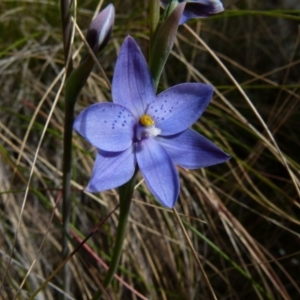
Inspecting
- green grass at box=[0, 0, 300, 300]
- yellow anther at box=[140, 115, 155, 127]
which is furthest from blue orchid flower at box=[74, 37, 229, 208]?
green grass at box=[0, 0, 300, 300]

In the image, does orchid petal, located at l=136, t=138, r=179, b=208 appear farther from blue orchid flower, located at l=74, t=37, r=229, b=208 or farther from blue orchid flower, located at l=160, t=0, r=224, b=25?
blue orchid flower, located at l=160, t=0, r=224, b=25

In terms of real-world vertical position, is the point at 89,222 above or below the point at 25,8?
below

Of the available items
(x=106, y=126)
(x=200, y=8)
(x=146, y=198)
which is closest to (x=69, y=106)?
(x=106, y=126)

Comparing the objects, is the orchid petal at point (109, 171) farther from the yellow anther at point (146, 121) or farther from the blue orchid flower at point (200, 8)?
the blue orchid flower at point (200, 8)

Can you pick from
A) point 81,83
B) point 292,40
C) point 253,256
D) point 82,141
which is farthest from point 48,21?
point 81,83

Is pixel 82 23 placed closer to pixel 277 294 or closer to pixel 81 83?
pixel 277 294

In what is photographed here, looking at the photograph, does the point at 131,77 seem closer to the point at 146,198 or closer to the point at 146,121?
the point at 146,121
